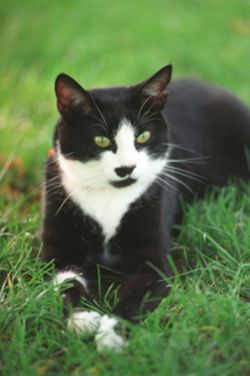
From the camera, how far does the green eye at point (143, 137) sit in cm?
242

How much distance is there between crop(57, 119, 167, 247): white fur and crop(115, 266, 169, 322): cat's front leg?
282 mm

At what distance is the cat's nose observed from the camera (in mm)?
2309

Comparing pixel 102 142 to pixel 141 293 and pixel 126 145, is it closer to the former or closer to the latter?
pixel 126 145

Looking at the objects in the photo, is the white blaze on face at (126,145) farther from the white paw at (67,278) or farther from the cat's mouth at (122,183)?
the white paw at (67,278)

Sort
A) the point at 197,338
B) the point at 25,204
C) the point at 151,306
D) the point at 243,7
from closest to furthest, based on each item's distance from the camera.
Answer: the point at 197,338 → the point at 151,306 → the point at 25,204 → the point at 243,7

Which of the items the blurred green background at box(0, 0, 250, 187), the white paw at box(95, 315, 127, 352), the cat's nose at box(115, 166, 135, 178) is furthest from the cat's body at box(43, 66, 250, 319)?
the blurred green background at box(0, 0, 250, 187)

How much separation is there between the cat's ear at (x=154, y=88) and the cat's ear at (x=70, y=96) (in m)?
0.24

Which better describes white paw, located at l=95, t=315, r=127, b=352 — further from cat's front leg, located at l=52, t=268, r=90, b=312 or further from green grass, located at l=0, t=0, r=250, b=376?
cat's front leg, located at l=52, t=268, r=90, b=312

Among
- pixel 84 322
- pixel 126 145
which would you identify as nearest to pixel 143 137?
pixel 126 145

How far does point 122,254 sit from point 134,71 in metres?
2.97

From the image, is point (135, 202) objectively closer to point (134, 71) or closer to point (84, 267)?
point (84, 267)

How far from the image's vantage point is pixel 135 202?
8.39 feet

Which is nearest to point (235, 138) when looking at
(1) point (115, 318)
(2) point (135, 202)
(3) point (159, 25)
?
(2) point (135, 202)

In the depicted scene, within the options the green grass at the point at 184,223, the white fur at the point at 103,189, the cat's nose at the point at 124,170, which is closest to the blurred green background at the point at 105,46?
the green grass at the point at 184,223
